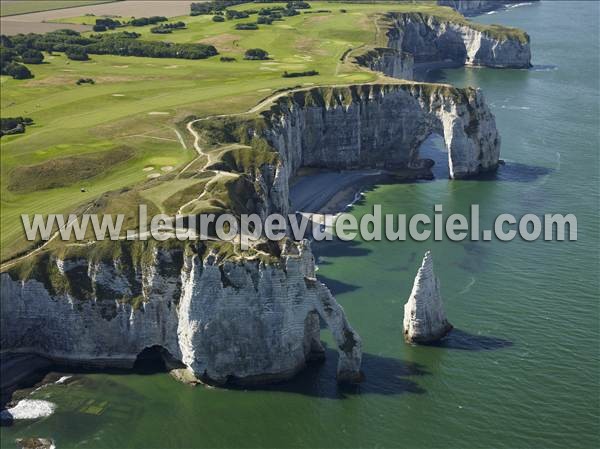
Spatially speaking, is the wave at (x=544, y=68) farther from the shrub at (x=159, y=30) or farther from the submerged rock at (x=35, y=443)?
the submerged rock at (x=35, y=443)

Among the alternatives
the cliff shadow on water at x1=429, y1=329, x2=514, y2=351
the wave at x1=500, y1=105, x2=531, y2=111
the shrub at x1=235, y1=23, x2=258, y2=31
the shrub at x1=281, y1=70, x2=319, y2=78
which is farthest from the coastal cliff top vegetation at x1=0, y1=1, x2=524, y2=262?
the wave at x1=500, y1=105, x2=531, y2=111

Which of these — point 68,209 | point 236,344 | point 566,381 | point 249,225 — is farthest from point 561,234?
point 68,209

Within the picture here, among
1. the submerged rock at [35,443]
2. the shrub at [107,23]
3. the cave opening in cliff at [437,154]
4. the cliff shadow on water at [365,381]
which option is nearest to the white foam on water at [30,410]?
the submerged rock at [35,443]

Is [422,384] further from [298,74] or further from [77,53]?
[77,53]

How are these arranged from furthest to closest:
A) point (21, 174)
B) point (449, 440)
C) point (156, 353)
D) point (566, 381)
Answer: point (21, 174), point (156, 353), point (566, 381), point (449, 440)

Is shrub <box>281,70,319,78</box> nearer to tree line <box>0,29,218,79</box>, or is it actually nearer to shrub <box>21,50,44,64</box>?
tree line <box>0,29,218,79</box>

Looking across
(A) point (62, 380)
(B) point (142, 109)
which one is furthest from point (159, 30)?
(A) point (62, 380)

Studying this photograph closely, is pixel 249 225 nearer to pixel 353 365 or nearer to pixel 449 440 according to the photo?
pixel 353 365
